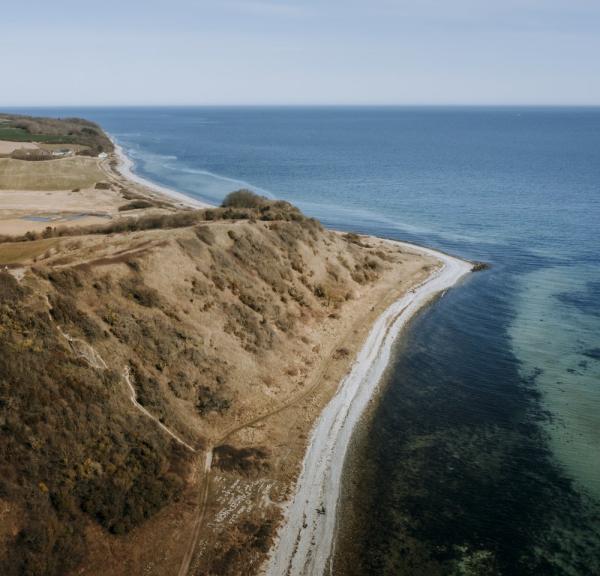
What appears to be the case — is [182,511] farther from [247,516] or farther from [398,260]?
[398,260]

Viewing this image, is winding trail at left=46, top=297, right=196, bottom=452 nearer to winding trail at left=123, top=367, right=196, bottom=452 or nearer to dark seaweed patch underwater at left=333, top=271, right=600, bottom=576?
winding trail at left=123, top=367, right=196, bottom=452

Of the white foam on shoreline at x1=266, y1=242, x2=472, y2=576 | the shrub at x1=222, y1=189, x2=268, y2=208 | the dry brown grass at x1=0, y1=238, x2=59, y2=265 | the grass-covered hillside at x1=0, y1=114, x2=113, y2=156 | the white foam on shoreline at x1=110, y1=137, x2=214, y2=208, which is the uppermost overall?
the grass-covered hillside at x1=0, y1=114, x2=113, y2=156

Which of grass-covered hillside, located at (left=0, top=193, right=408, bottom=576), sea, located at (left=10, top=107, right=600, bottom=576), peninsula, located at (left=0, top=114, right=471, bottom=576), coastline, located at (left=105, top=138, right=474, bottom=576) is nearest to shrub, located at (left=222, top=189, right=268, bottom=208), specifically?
peninsula, located at (left=0, top=114, right=471, bottom=576)

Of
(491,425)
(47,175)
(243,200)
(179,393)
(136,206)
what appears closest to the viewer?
(179,393)

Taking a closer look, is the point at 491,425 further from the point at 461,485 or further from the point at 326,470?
the point at 326,470

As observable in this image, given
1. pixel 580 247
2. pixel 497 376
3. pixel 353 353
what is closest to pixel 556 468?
pixel 497 376

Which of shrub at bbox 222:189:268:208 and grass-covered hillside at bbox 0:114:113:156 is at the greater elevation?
grass-covered hillside at bbox 0:114:113:156

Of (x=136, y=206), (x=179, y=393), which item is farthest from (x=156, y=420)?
(x=136, y=206)

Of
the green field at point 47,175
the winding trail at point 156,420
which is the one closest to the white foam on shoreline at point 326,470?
the winding trail at point 156,420
